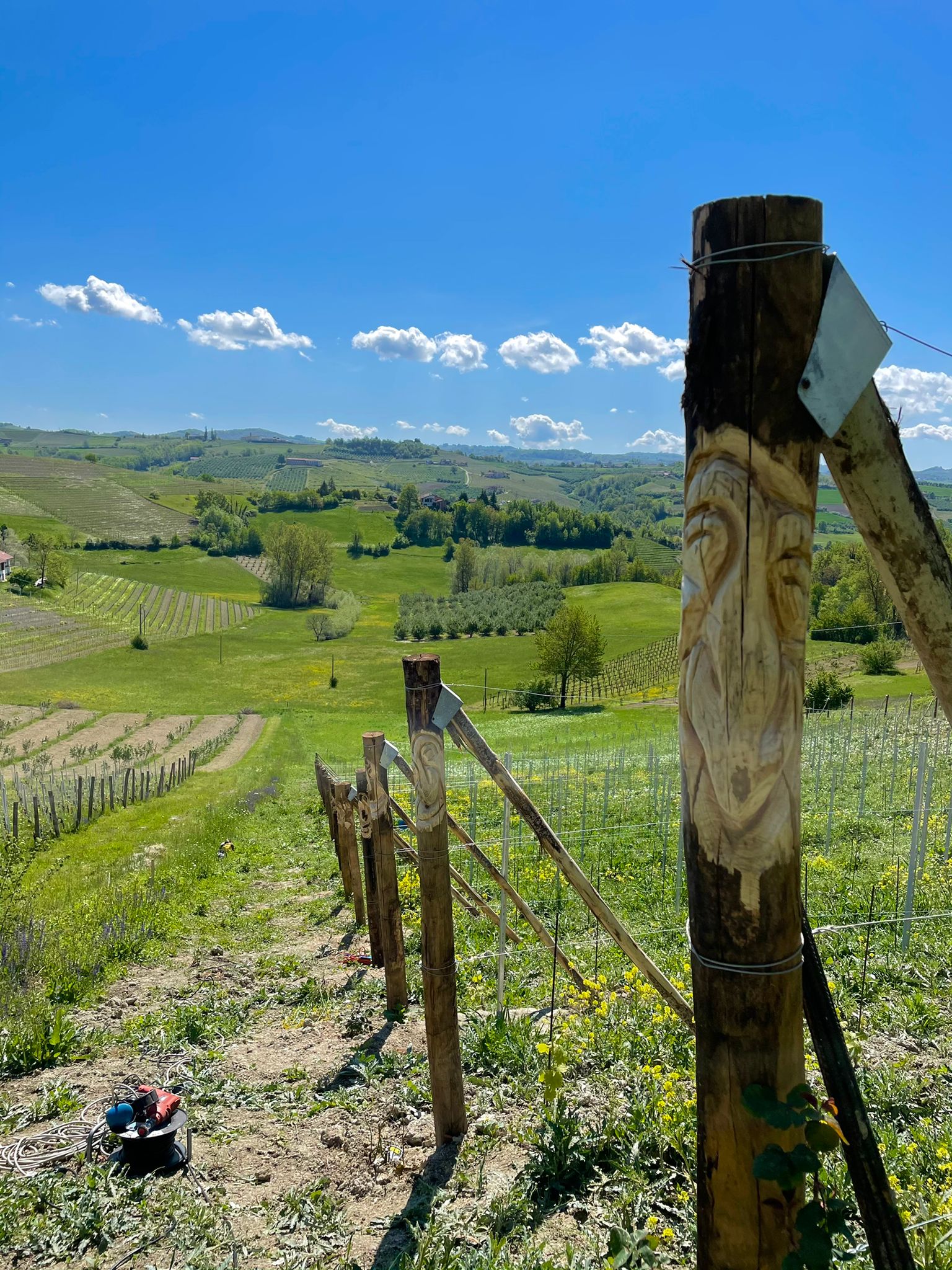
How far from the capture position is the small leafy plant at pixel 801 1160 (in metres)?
1.74

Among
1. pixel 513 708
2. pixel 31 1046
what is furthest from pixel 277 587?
pixel 31 1046

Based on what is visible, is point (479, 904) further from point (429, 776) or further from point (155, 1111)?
point (429, 776)

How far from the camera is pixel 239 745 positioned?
3934 cm

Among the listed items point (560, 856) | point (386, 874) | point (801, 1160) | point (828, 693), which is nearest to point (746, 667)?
point (801, 1160)

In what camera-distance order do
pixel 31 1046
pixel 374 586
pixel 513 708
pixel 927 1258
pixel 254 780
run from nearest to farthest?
pixel 927 1258
pixel 31 1046
pixel 254 780
pixel 513 708
pixel 374 586

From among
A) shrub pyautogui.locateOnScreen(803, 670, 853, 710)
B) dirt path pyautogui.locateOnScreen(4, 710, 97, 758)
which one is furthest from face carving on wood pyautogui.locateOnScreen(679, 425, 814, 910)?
dirt path pyautogui.locateOnScreen(4, 710, 97, 758)

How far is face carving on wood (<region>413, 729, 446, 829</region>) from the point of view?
439 cm

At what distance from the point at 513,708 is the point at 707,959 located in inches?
2003

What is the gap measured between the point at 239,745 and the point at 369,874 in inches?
1327

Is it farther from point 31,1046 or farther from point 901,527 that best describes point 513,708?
point 901,527

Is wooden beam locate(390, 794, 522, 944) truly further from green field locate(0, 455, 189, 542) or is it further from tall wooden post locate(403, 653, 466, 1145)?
green field locate(0, 455, 189, 542)

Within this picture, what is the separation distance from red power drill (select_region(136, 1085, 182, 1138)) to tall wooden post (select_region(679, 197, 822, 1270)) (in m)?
4.05

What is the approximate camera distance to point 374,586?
114 m

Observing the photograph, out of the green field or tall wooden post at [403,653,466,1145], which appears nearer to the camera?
tall wooden post at [403,653,466,1145]
